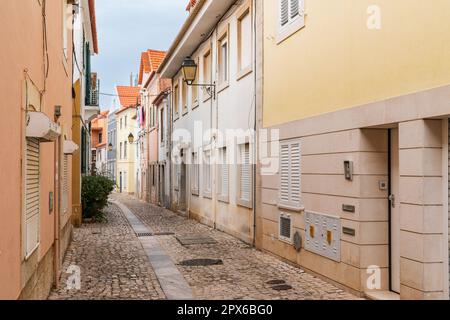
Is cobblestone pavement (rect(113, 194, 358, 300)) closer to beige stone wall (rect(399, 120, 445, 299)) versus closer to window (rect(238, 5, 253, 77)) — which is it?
beige stone wall (rect(399, 120, 445, 299))

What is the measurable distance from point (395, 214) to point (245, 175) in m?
6.16

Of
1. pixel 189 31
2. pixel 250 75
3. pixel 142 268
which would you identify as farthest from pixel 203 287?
pixel 189 31

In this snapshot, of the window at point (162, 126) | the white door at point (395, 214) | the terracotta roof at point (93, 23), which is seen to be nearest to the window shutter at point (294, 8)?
the white door at point (395, 214)

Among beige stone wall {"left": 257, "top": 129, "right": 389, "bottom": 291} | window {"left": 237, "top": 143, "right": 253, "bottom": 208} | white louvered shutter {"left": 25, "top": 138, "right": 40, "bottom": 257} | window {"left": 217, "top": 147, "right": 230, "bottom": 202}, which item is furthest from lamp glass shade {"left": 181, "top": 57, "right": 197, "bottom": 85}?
white louvered shutter {"left": 25, "top": 138, "right": 40, "bottom": 257}

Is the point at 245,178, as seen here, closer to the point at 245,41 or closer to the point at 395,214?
the point at 245,41

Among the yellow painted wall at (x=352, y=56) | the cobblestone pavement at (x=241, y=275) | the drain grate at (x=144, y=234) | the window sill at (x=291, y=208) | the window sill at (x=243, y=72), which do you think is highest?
the window sill at (x=243, y=72)

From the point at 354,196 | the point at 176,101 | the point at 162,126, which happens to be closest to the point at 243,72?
the point at 354,196

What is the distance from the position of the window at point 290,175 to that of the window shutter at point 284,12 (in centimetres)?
225

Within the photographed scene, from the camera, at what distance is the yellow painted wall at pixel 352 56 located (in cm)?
554

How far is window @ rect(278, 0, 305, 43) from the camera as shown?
8.84 m

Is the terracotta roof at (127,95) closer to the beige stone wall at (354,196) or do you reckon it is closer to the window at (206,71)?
the window at (206,71)

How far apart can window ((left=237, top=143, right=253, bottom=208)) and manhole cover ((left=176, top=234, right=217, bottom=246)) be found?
1.22 metres

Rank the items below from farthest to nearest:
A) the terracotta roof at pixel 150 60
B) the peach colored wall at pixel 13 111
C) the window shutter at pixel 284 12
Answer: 1. the terracotta roof at pixel 150 60
2. the window shutter at pixel 284 12
3. the peach colored wall at pixel 13 111

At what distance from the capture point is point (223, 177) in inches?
588
